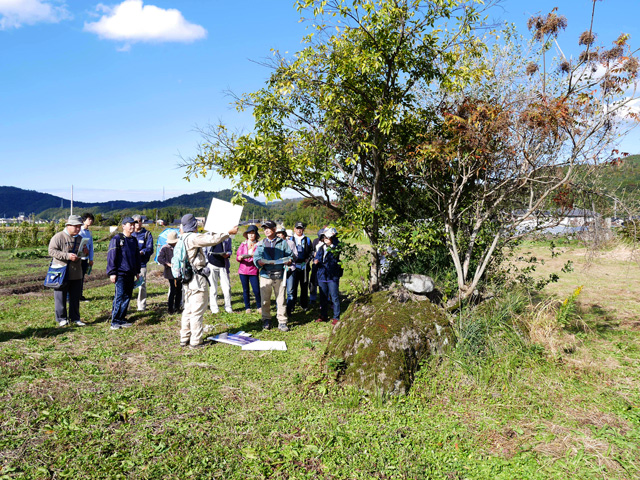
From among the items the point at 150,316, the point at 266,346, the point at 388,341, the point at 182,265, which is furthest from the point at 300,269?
the point at 388,341

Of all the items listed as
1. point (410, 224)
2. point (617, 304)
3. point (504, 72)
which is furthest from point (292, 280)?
point (617, 304)

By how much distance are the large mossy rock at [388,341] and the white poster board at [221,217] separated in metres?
2.44

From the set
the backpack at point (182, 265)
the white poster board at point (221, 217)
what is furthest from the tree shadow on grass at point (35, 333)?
the white poster board at point (221, 217)

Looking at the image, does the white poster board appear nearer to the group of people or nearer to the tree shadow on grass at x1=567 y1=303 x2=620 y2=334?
the group of people

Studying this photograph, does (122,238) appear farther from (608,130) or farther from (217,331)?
(608,130)

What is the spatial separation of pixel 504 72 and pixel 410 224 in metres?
3.20

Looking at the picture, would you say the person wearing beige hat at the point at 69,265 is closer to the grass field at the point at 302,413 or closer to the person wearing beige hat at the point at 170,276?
the grass field at the point at 302,413

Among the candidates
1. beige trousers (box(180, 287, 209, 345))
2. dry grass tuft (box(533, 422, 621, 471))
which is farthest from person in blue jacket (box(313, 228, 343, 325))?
dry grass tuft (box(533, 422, 621, 471))

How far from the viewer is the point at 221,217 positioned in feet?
21.8

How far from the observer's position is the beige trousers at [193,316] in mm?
7047

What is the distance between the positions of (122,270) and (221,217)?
10.3 ft

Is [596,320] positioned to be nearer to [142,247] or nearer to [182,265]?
[182,265]

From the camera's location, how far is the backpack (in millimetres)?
7000

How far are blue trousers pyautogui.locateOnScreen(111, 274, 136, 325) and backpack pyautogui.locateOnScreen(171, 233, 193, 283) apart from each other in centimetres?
198
